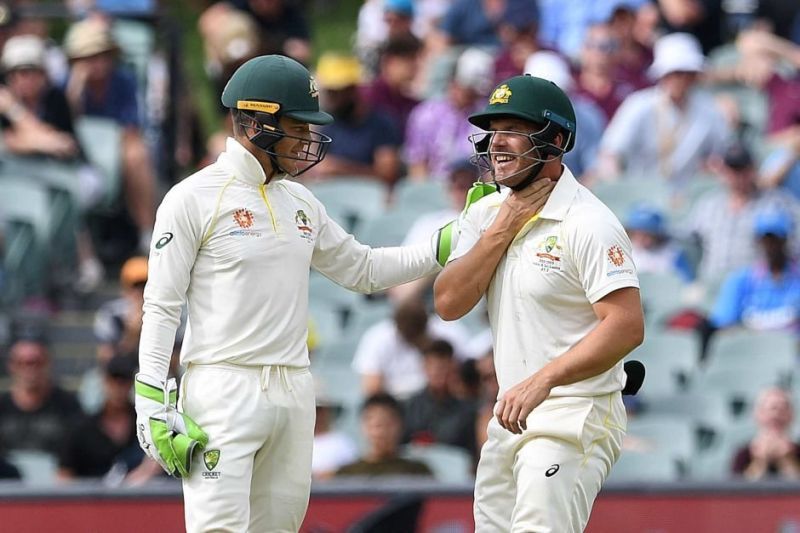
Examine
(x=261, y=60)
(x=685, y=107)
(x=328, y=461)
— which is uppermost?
(x=261, y=60)

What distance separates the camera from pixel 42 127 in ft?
38.2

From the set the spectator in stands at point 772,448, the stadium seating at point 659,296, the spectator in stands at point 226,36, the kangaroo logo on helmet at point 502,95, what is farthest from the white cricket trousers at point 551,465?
the spectator in stands at point 226,36

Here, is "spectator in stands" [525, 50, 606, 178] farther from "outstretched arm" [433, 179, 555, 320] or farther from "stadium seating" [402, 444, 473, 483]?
"outstretched arm" [433, 179, 555, 320]

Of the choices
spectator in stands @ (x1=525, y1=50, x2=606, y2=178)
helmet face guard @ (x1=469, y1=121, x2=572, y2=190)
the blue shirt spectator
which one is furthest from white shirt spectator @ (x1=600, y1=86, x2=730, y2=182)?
helmet face guard @ (x1=469, y1=121, x2=572, y2=190)

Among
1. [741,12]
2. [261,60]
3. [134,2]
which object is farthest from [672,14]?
[261,60]

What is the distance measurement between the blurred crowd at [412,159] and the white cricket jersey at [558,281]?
3.31 metres

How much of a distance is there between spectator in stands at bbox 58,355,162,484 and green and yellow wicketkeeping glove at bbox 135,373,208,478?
11.2 feet

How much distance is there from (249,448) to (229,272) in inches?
24.5

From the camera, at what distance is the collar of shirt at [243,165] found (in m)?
5.88

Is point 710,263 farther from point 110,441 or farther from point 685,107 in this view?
point 110,441

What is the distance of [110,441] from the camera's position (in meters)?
9.28

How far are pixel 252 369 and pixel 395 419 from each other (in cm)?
351

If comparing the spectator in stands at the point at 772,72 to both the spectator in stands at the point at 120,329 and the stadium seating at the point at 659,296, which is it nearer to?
the stadium seating at the point at 659,296

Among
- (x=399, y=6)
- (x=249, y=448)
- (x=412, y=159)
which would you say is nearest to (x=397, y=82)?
(x=399, y=6)
